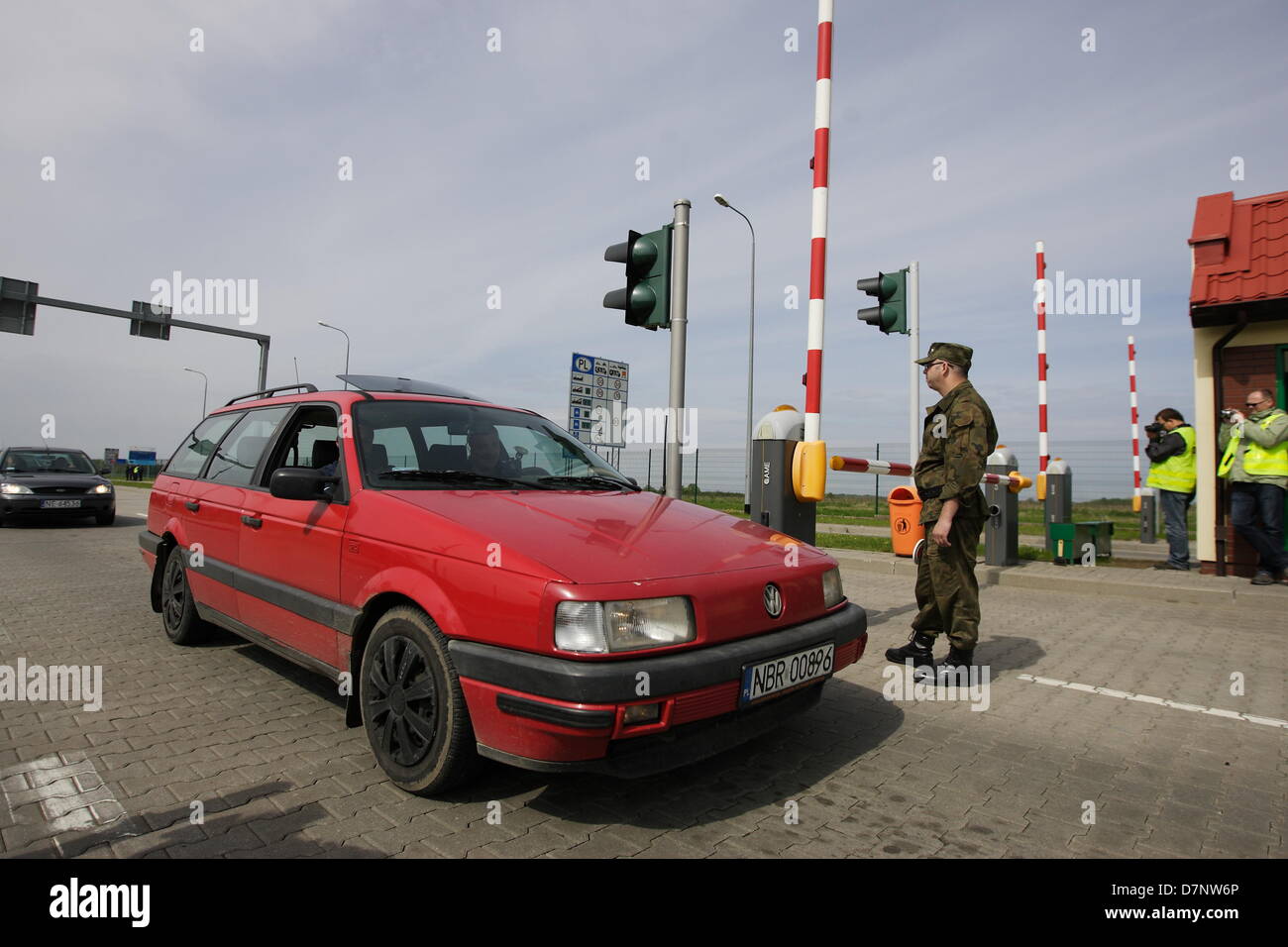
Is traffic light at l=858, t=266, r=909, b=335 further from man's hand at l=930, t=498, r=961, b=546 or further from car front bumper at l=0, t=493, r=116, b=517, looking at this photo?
car front bumper at l=0, t=493, r=116, b=517

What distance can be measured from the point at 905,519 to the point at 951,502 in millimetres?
5713

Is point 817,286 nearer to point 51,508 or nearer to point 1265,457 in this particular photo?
point 1265,457

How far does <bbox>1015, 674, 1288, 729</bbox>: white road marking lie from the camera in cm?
381

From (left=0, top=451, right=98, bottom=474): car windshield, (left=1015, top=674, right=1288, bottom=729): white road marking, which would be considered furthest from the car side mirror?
(left=0, top=451, right=98, bottom=474): car windshield

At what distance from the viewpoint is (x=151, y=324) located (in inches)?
861

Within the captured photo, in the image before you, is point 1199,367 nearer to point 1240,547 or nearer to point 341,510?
point 1240,547

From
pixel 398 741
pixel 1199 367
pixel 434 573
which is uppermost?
pixel 1199 367
